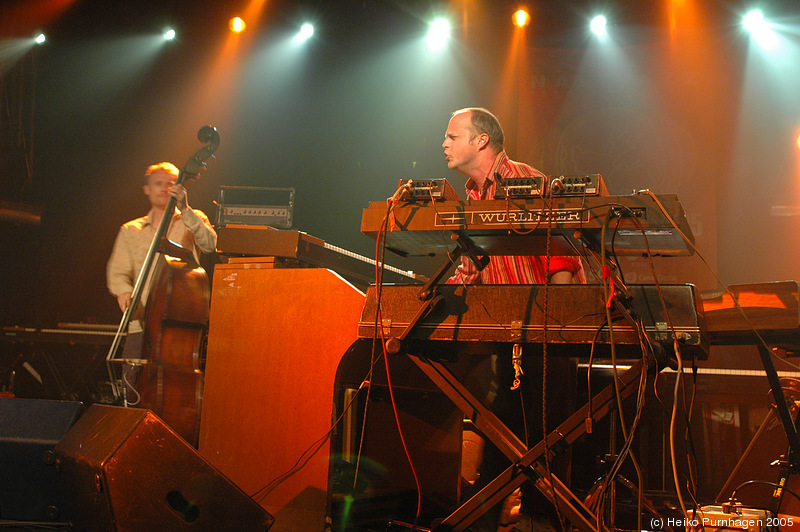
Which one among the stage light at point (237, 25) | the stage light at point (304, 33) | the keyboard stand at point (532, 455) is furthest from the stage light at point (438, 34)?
the keyboard stand at point (532, 455)

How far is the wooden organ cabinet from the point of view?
246 cm

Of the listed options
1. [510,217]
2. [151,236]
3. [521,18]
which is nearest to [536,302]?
[510,217]

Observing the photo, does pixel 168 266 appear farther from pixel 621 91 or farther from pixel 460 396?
pixel 621 91

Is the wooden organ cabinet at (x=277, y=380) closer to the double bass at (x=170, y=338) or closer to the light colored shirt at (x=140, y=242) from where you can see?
the double bass at (x=170, y=338)

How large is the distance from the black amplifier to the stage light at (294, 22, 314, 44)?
225 centimetres

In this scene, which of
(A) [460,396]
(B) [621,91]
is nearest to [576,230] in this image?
(A) [460,396]

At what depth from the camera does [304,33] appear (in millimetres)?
6305

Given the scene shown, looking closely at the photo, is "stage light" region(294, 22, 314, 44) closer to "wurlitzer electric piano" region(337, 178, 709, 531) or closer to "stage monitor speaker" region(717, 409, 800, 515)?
"wurlitzer electric piano" region(337, 178, 709, 531)

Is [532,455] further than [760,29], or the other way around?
[760,29]

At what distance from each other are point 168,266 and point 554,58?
407cm

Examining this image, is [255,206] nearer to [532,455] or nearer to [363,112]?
[363,112]

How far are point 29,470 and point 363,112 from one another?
4691mm

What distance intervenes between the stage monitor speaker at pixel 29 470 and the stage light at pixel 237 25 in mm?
5087

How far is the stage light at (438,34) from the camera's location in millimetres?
5941
